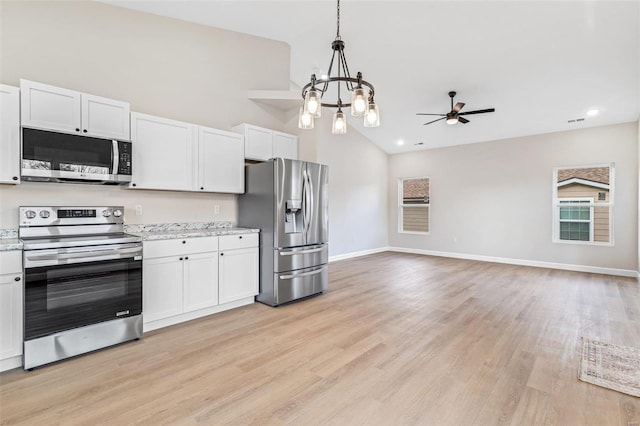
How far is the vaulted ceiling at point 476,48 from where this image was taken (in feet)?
11.5

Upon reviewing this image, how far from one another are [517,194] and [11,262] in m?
7.97

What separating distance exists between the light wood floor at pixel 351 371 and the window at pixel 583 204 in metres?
2.56

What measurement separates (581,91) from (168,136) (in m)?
6.04

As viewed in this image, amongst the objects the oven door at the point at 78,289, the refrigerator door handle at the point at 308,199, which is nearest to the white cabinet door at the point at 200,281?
the oven door at the point at 78,289

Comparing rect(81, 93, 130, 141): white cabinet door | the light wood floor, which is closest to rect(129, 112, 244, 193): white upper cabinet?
rect(81, 93, 130, 141): white cabinet door

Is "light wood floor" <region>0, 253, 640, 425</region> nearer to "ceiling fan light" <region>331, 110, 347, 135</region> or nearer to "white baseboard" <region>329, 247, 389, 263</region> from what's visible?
"ceiling fan light" <region>331, 110, 347, 135</region>

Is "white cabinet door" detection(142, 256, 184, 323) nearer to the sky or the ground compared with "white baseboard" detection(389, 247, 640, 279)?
nearer to the sky

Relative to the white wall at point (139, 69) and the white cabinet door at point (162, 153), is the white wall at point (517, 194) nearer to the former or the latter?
the white wall at point (139, 69)

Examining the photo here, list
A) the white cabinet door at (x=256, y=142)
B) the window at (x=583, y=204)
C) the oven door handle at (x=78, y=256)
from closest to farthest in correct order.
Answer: the oven door handle at (x=78, y=256)
the white cabinet door at (x=256, y=142)
the window at (x=583, y=204)

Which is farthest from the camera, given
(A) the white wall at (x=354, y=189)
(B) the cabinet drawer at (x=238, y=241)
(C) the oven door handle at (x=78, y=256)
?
(A) the white wall at (x=354, y=189)

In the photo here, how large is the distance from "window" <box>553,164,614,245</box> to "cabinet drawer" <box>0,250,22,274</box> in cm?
813

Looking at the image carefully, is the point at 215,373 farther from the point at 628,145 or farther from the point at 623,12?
the point at 628,145

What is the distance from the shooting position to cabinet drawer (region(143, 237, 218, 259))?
9.55ft

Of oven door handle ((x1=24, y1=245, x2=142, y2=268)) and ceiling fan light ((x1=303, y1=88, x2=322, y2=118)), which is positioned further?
ceiling fan light ((x1=303, y1=88, x2=322, y2=118))
